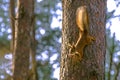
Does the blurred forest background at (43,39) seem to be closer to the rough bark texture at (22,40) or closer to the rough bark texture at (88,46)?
the rough bark texture at (22,40)

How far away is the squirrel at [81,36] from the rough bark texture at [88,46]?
35 millimetres

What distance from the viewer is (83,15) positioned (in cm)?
119

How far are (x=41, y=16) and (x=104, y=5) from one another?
624cm

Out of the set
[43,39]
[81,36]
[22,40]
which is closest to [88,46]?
[81,36]

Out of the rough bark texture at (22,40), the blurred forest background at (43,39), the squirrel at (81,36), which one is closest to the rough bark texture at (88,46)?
the squirrel at (81,36)

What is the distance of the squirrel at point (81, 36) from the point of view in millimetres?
1196

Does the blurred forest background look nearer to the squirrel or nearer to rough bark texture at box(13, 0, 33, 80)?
rough bark texture at box(13, 0, 33, 80)

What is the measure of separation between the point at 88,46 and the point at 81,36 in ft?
0.41

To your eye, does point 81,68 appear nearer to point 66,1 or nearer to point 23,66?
point 66,1

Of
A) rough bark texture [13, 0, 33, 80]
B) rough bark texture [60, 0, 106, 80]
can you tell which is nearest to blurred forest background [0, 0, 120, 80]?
rough bark texture [13, 0, 33, 80]

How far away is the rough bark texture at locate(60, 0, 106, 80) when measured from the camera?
1403 millimetres

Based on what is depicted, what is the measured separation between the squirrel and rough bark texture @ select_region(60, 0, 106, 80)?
3 cm

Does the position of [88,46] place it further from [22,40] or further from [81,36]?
[22,40]

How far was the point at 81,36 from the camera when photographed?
130 centimetres
